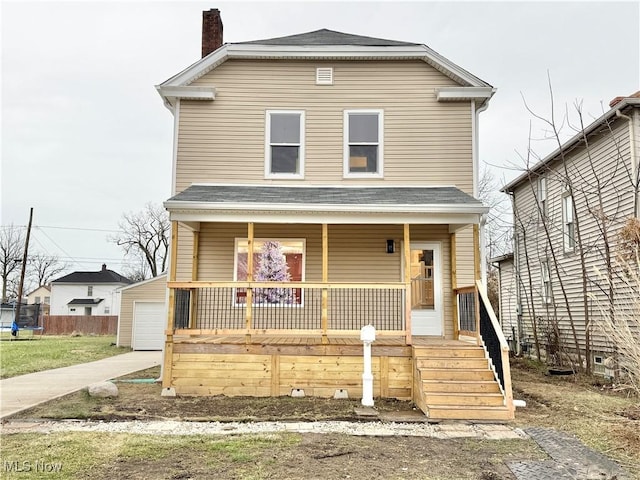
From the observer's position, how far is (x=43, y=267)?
6162cm

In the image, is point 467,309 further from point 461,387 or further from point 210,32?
point 210,32

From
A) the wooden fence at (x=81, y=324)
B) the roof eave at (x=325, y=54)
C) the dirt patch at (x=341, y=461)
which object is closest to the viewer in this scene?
the dirt patch at (x=341, y=461)

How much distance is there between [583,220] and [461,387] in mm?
8294

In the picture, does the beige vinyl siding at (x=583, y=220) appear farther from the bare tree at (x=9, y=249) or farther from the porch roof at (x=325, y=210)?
the bare tree at (x=9, y=249)

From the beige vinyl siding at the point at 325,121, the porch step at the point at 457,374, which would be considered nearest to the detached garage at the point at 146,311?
the beige vinyl siding at the point at 325,121

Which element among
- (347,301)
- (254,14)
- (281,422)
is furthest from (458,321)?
(254,14)

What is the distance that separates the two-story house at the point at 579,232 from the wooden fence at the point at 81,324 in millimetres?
25795

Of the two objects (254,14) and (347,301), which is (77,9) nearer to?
(254,14)

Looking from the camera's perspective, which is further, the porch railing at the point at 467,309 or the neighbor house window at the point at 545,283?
the neighbor house window at the point at 545,283

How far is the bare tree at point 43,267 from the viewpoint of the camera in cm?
6063

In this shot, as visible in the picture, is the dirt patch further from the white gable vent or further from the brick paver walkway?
the white gable vent

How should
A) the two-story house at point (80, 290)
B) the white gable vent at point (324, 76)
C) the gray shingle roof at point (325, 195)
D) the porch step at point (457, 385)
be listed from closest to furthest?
the porch step at point (457, 385) < the gray shingle roof at point (325, 195) < the white gable vent at point (324, 76) < the two-story house at point (80, 290)

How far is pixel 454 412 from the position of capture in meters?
6.89

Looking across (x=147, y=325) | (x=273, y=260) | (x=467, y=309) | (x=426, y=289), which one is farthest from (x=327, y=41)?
(x=147, y=325)
